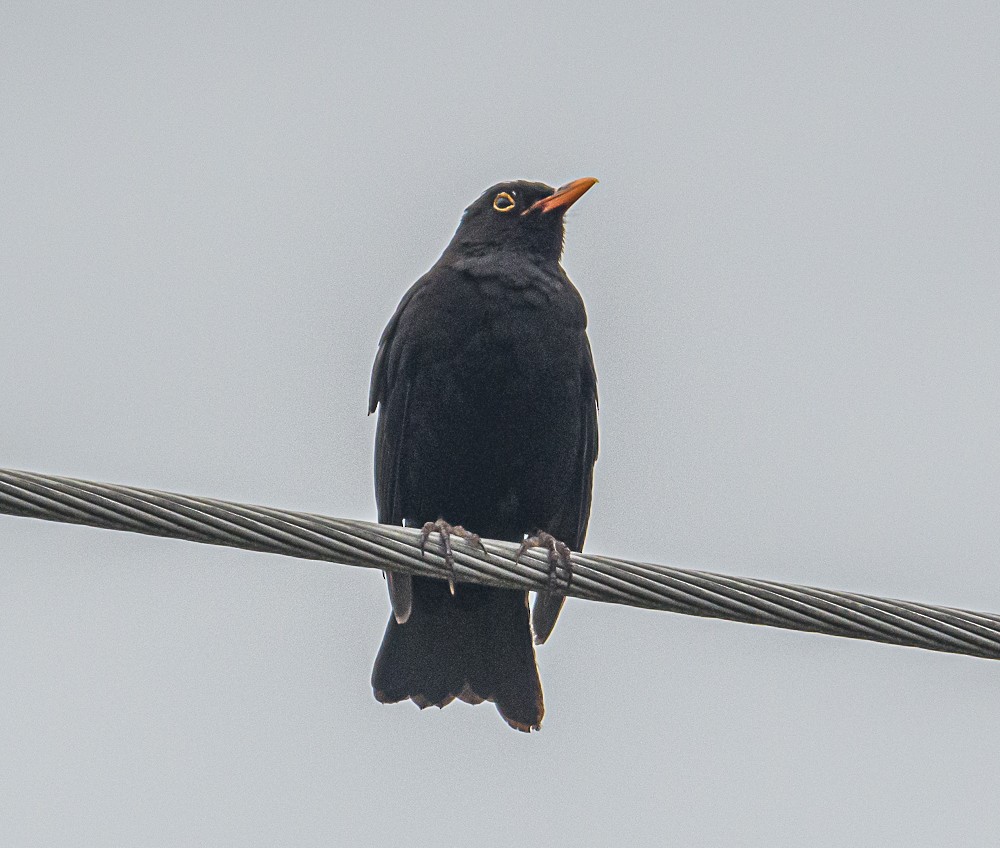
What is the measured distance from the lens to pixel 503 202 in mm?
6496

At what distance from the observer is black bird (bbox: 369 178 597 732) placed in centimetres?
570

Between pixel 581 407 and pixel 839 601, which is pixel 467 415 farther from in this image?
pixel 839 601

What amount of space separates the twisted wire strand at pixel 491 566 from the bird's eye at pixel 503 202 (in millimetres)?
2864

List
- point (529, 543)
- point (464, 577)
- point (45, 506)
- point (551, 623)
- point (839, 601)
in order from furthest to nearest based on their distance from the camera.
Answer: point (551, 623), point (529, 543), point (464, 577), point (839, 601), point (45, 506)

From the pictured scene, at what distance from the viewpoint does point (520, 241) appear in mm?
6266

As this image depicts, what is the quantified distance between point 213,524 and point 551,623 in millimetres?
2579

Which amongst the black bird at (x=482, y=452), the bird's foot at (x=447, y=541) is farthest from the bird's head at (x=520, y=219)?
the bird's foot at (x=447, y=541)


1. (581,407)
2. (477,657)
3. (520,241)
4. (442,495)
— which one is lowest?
(477,657)

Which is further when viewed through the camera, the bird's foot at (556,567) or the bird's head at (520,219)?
the bird's head at (520,219)

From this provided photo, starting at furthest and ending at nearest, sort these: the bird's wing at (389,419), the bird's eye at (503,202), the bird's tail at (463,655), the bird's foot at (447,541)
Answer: the bird's eye at (503,202), the bird's wing at (389,419), the bird's tail at (463,655), the bird's foot at (447,541)

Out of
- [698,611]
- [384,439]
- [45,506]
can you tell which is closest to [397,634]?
[384,439]

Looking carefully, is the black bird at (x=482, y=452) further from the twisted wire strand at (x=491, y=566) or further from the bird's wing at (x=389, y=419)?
the twisted wire strand at (x=491, y=566)

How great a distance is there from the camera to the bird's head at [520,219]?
20.6 feet

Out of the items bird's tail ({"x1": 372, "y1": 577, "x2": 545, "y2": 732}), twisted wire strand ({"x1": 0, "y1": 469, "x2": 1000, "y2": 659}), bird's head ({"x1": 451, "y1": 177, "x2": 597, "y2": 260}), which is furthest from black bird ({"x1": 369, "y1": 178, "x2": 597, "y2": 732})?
twisted wire strand ({"x1": 0, "y1": 469, "x2": 1000, "y2": 659})
